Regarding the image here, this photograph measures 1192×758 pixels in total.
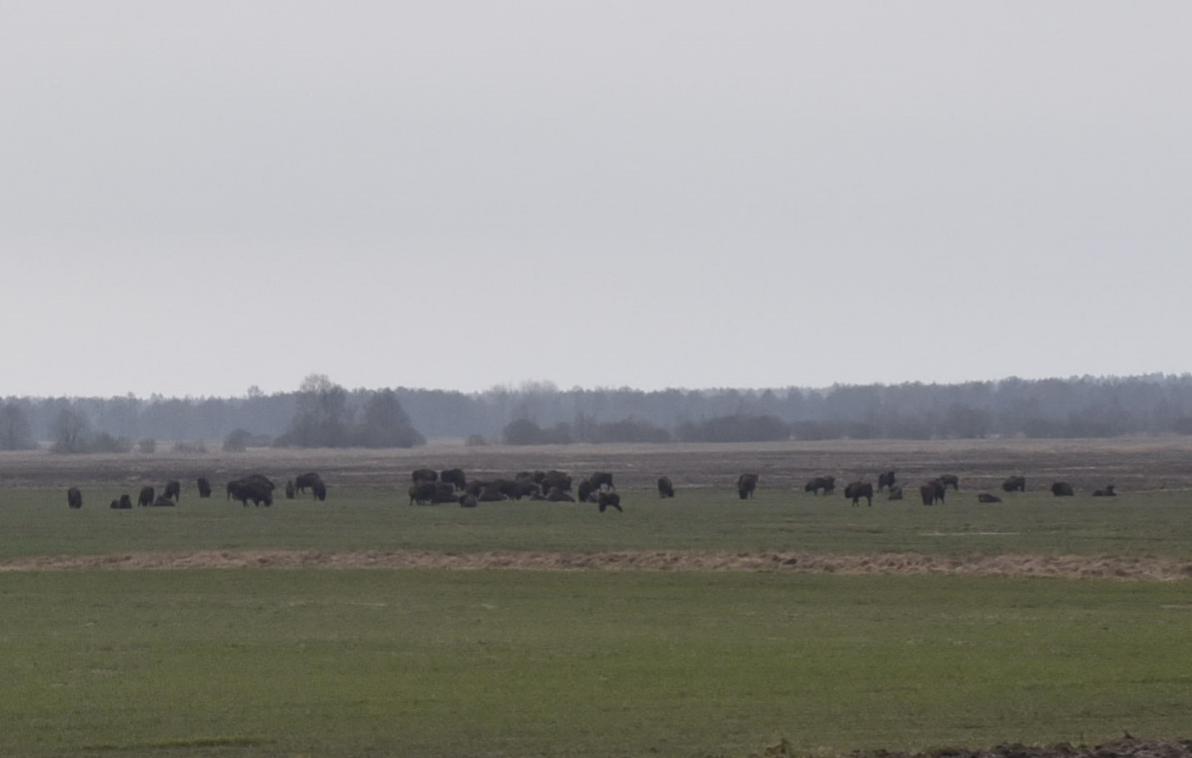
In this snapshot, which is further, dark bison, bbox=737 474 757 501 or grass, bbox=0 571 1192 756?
dark bison, bbox=737 474 757 501

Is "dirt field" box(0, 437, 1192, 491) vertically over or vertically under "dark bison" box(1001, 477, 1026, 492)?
over

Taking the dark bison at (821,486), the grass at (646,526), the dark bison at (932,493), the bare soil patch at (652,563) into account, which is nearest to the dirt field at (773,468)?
the dark bison at (821,486)

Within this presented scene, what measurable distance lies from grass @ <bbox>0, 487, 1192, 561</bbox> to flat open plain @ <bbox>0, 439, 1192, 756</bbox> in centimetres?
27

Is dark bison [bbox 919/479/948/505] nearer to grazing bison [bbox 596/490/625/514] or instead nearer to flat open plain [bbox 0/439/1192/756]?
flat open plain [bbox 0/439/1192/756]

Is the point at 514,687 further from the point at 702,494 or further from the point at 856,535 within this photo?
the point at 702,494

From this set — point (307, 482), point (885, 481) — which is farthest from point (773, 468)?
point (307, 482)

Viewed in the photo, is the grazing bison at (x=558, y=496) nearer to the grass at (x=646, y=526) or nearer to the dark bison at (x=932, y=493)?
the grass at (x=646, y=526)

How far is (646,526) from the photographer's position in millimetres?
55375

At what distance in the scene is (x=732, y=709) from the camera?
19.5 meters

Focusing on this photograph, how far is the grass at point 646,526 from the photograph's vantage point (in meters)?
46.6

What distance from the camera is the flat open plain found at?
18.4 meters

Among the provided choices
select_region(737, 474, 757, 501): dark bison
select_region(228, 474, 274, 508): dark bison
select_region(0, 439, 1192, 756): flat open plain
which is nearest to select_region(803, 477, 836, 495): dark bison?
select_region(737, 474, 757, 501): dark bison

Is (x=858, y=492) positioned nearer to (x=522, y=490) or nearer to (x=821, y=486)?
(x=821, y=486)

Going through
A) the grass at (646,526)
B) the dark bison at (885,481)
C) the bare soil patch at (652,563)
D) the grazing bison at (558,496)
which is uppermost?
the dark bison at (885,481)
